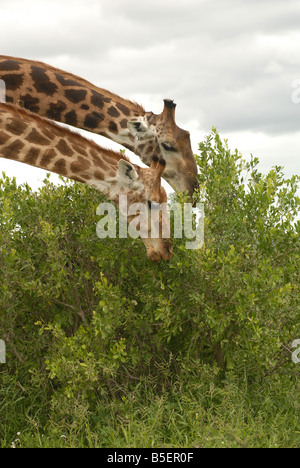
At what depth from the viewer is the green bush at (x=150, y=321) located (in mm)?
6566

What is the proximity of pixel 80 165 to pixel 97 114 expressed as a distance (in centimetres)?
273

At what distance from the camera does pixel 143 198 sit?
24.2ft

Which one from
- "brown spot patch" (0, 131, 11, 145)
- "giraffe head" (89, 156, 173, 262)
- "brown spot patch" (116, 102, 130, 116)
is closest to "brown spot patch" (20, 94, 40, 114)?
"brown spot patch" (116, 102, 130, 116)

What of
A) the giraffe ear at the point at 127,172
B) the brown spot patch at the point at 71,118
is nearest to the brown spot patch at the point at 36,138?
the giraffe ear at the point at 127,172

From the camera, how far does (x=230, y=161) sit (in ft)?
26.1

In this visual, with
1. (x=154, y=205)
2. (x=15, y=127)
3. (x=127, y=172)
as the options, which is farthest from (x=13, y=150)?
(x=154, y=205)

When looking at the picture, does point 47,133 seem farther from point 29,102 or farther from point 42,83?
point 42,83

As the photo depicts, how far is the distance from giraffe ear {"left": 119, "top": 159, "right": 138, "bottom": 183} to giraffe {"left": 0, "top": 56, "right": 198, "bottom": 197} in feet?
7.94

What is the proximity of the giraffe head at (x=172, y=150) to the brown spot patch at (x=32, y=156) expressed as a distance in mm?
2360

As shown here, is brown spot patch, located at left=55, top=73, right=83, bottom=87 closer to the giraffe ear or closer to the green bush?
the green bush

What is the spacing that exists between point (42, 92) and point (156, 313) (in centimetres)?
485

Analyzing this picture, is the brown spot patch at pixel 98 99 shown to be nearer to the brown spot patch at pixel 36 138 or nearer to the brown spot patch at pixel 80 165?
the brown spot patch at pixel 36 138
